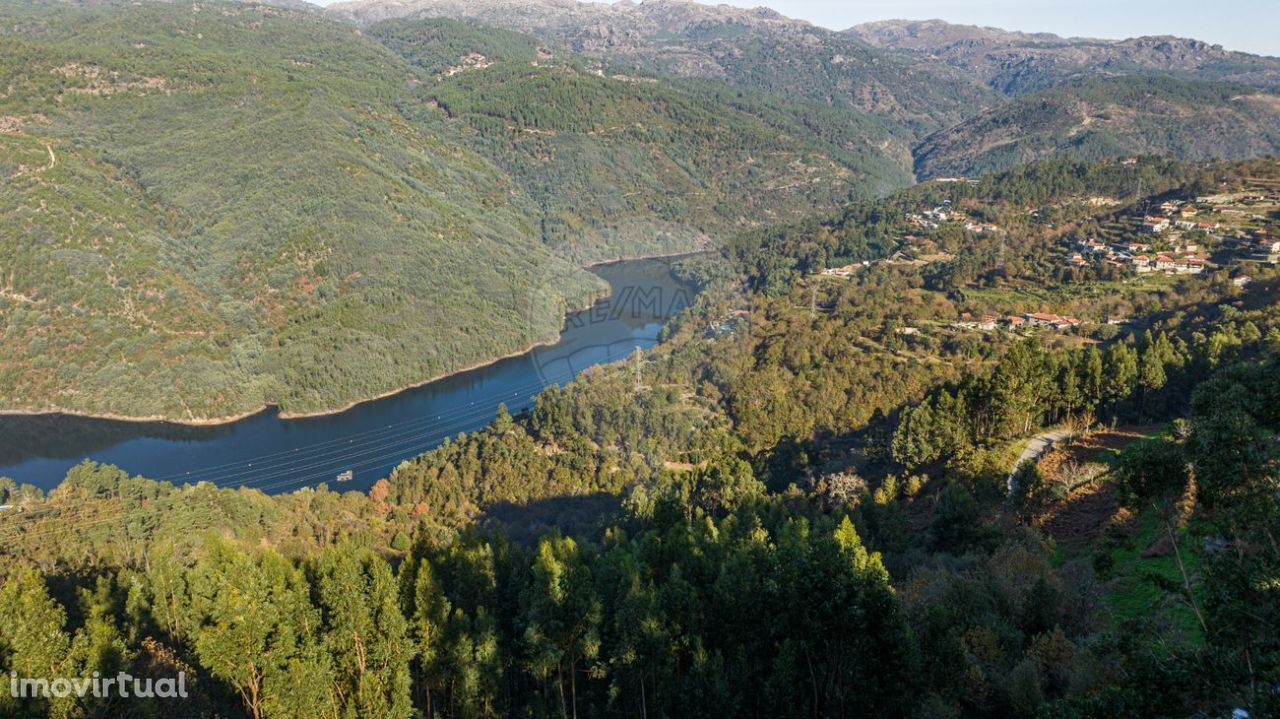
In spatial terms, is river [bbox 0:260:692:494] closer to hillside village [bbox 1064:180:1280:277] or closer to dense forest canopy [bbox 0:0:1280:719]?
dense forest canopy [bbox 0:0:1280:719]

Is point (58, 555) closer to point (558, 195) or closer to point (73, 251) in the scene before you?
point (73, 251)

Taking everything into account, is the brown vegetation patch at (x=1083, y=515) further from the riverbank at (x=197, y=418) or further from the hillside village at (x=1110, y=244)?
the riverbank at (x=197, y=418)

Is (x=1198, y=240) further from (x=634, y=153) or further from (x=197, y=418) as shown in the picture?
(x=634, y=153)

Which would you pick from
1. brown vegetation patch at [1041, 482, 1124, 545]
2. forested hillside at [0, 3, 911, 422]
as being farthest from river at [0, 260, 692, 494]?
brown vegetation patch at [1041, 482, 1124, 545]

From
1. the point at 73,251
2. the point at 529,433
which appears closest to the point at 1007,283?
the point at 529,433

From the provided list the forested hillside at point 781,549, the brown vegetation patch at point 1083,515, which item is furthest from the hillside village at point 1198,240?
the brown vegetation patch at point 1083,515

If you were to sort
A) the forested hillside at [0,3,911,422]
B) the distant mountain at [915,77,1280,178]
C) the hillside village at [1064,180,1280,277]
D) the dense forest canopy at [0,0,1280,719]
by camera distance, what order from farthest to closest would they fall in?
1. the distant mountain at [915,77,1280,178]
2. the forested hillside at [0,3,911,422]
3. the hillside village at [1064,180,1280,277]
4. the dense forest canopy at [0,0,1280,719]

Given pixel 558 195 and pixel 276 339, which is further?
pixel 558 195

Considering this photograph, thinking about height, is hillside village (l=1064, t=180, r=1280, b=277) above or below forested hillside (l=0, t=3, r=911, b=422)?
above

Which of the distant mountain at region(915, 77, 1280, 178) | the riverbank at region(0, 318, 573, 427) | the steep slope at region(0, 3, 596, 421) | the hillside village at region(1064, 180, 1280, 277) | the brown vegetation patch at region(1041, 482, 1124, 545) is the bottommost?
the riverbank at region(0, 318, 573, 427)
